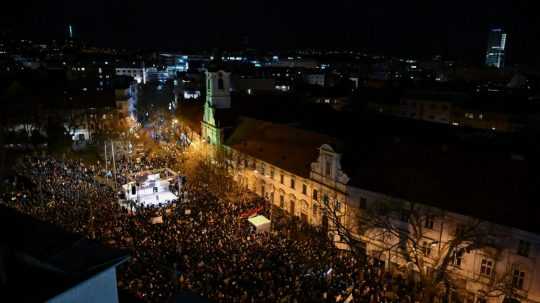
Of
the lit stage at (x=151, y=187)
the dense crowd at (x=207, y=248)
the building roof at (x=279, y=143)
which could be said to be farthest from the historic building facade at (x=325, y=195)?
the lit stage at (x=151, y=187)

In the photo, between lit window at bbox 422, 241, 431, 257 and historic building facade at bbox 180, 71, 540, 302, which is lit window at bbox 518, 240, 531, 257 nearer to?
historic building facade at bbox 180, 71, 540, 302

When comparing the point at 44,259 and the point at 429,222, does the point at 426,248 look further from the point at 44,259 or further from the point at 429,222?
the point at 44,259

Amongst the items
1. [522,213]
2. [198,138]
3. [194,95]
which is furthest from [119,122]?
[522,213]

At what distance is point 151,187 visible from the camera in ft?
116

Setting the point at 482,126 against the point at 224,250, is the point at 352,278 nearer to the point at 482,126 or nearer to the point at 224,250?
the point at 224,250

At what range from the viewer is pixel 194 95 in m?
103

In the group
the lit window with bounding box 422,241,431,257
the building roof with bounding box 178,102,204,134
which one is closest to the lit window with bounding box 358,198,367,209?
the lit window with bounding box 422,241,431,257

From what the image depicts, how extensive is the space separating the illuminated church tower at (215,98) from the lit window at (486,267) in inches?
1316

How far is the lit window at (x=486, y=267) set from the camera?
23297mm

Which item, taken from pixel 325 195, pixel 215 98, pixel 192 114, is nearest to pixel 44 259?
pixel 325 195

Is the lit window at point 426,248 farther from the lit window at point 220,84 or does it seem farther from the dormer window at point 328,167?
the lit window at point 220,84

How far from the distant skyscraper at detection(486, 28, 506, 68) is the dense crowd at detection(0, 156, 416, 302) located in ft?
516

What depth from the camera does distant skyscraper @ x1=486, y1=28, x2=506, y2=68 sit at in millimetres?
155750

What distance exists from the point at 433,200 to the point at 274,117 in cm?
2905
